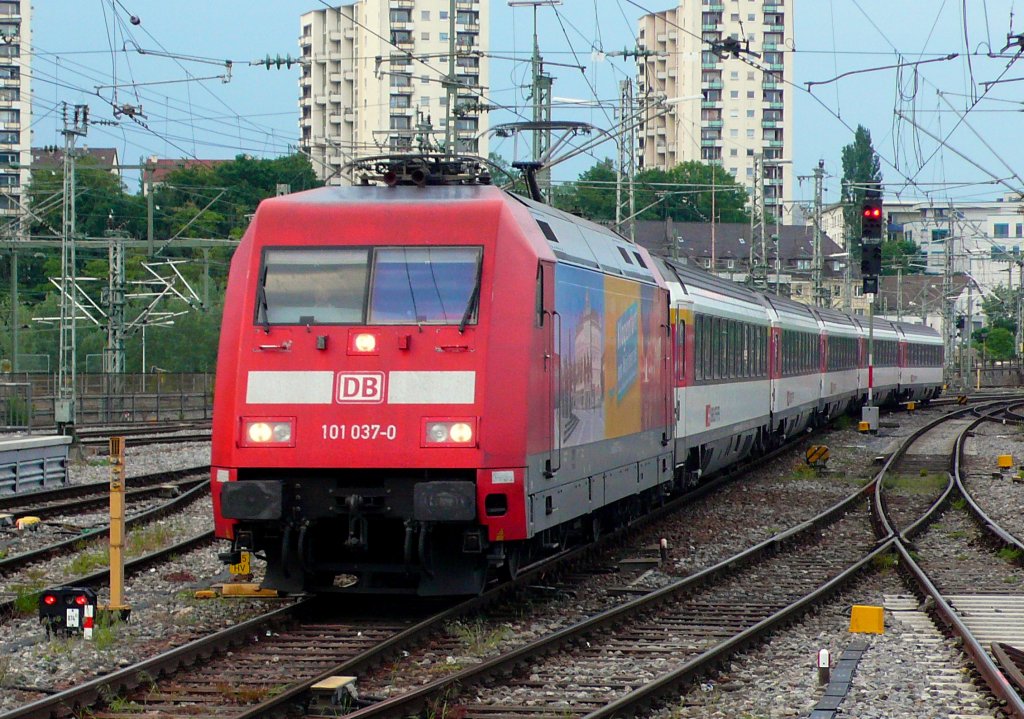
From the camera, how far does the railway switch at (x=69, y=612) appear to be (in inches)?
396

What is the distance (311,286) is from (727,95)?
411 feet

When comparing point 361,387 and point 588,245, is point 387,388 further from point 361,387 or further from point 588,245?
point 588,245

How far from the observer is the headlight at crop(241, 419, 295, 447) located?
10664 millimetres

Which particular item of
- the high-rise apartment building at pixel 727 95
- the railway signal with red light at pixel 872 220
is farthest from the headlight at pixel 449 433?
the high-rise apartment building at pixel 727 95

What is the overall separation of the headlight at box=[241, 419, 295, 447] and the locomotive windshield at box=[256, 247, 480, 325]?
0.74 m

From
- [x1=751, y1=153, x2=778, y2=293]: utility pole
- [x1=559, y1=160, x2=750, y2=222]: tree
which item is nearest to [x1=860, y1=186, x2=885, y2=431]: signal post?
[x1=751, y1=153, x2=778, y2=293]: utility pole

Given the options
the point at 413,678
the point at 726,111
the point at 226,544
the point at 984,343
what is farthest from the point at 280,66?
the point at 726,111

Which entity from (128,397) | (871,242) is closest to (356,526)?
(871,242)

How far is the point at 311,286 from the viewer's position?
11.0 meters

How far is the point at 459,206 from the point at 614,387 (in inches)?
140

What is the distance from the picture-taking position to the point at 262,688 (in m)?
8.60

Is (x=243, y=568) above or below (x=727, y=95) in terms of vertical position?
below

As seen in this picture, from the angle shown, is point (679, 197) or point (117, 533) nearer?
point (117, 533)

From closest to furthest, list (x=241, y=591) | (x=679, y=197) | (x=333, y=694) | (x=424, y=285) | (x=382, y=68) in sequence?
(x=333, y=694) → (x=424, y=285) → (x=241, y=591) → (x=382, y=68) → (x=679, y=197)
